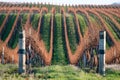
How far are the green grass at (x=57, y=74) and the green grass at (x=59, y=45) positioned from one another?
244 cm

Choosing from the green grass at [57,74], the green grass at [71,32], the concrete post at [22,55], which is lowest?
the green grass at [57,74]

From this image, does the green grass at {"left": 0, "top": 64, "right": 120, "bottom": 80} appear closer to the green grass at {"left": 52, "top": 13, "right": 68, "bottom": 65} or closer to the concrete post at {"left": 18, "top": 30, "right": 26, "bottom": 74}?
the concrete post at {"left": 18, "top": 30, "right": 26, "bottom": 74}

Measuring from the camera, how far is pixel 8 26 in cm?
2097

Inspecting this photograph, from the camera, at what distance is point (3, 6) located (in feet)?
80.5

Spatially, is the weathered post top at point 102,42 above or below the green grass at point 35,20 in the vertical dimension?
below

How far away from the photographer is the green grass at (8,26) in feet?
66.3

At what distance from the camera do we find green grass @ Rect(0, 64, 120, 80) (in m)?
13.8

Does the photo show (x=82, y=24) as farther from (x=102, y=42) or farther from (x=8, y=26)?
(x=102, y=42)

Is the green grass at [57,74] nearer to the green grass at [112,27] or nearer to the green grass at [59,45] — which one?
the green grass at [59,45]

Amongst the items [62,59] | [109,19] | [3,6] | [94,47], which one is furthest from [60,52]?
[3,6]

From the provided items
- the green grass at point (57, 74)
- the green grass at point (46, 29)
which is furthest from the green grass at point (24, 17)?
the green grass at point (57, 74)

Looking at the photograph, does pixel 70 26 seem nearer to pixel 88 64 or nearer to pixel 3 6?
pixel 88 64

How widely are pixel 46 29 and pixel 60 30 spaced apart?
716mm

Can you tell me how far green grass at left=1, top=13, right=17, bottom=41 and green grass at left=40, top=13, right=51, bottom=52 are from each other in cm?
164
